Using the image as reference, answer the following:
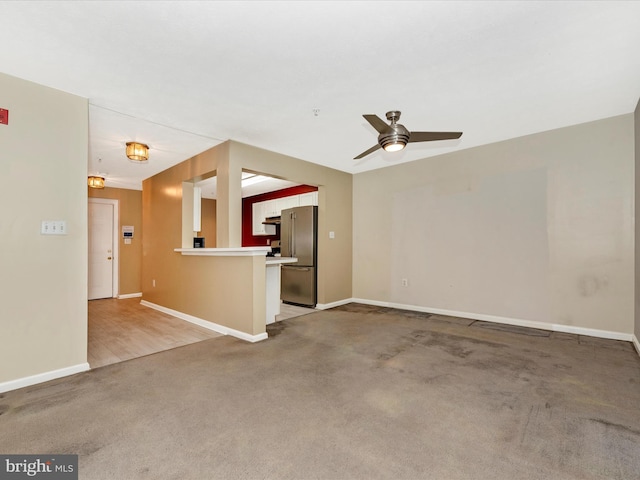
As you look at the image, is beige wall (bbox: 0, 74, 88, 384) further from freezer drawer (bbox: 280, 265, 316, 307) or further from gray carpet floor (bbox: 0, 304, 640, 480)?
freezer drawer (bbox: 280, 265, 316, 307)

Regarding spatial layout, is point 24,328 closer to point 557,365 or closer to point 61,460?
point 61,460

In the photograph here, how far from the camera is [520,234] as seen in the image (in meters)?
4.13

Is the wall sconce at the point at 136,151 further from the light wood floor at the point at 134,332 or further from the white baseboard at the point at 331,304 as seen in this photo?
the white baseboard at the point at 331,304

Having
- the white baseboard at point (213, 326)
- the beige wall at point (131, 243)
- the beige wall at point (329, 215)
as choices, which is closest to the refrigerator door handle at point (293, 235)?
the beige wall at point (329, 215)

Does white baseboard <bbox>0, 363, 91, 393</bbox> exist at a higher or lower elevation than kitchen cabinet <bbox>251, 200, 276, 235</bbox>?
lower

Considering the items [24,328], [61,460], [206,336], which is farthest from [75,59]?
[206,336]

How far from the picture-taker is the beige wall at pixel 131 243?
22.1 feet

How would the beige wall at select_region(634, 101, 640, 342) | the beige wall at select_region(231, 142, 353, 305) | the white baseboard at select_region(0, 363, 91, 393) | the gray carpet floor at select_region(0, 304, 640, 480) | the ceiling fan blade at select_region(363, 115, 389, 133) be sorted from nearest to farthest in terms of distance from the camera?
the gray carpet floor at select_region(0, 304, 640, 480) → the white baseboard at select_region(0, 363, 91, 393) → the ceiling fan blade at select_region(363, 115, 389, 133) → the beige wall at select_region(634, 101, 640, 342) → the beige wall at select_region(231, 142, 353, 305)

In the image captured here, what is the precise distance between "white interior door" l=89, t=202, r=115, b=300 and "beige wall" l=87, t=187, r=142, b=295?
201 millimetres

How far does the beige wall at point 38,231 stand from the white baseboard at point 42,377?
0.03m

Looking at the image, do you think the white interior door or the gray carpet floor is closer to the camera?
the gray carpet floor

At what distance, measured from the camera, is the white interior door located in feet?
21.2

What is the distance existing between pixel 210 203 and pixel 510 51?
287 inches

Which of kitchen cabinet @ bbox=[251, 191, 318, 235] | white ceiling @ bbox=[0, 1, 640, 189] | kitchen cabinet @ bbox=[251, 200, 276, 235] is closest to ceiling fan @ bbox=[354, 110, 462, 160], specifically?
white ceiling @ bbox=[0, 1, 640, 189]
